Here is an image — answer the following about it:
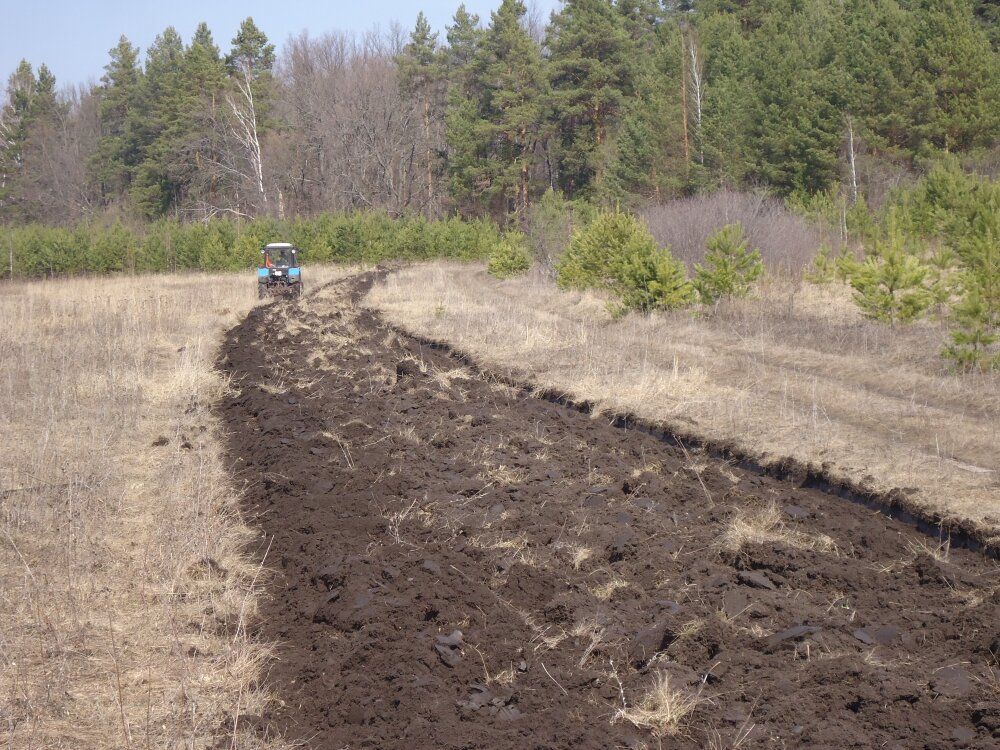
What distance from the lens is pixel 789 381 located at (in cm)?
1228

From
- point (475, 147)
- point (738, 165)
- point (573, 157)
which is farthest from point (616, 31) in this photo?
point (738, 165)

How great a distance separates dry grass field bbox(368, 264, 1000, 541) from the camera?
322 inches

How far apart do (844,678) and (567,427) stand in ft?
19.5

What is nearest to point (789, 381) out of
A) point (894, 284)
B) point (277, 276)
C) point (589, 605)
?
point (894, 284)

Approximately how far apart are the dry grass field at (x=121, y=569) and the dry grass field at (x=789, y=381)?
4742 mm

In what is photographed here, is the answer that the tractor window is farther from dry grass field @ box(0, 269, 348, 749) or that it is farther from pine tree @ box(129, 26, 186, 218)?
pine tree @ box(129, 26, 186, 218)

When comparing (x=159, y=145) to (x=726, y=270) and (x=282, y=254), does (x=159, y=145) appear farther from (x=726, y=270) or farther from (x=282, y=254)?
(x=726, y=270)

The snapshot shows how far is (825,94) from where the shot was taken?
3738cm

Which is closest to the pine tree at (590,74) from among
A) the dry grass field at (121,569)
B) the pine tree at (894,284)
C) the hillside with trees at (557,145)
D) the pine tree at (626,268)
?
the hillside with trees at (557,145)

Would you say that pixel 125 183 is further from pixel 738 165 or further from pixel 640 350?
pixel 640 350

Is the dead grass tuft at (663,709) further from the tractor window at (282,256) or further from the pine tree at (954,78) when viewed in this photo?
the pine tree at (954,78)

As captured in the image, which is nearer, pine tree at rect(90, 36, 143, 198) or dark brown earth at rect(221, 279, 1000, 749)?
dark brown earth at rect(221, 279, 1000, 749)

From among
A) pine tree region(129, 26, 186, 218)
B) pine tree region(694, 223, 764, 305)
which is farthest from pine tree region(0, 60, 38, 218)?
pine tree region(694, 223, 764, 305)

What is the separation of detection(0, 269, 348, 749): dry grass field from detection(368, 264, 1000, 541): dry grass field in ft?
15.6
